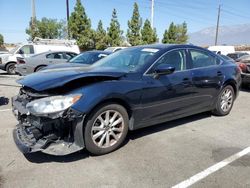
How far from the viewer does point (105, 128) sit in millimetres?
3867

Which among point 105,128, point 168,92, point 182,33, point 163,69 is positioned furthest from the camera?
point 182,33

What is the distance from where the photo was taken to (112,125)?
394 cm

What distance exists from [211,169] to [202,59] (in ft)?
8.26

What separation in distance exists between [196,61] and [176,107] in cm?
107

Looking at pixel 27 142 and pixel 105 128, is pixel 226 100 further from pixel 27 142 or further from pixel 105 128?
pixel 27 142

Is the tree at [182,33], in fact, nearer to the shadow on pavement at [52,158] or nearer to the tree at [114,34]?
the tree at [114,34]

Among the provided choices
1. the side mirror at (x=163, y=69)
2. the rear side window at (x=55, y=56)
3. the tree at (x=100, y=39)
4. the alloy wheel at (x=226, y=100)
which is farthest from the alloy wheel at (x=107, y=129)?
the tree at (x=100, y=39)

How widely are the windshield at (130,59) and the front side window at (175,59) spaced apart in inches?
7.4

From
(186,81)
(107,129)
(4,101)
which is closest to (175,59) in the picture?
(186,81)

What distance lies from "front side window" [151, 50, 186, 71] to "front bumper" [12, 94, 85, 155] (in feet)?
5.93

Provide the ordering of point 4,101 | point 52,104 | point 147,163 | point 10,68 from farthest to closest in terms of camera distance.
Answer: point 10,68 → point 4,101 → point 147,163 → point 52,104

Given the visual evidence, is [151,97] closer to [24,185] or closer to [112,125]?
[112,125]

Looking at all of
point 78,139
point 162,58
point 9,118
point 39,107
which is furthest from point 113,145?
point 9,118

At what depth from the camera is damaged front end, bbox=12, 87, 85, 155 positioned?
338 cm
